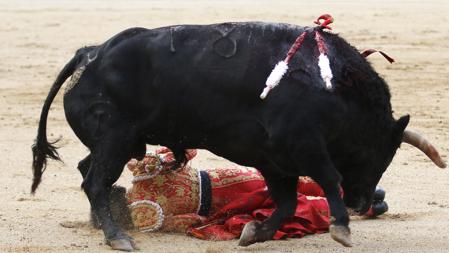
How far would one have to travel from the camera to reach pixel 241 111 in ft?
20.3

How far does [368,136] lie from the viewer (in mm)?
6297

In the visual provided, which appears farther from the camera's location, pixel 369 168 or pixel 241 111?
pixel 369 168

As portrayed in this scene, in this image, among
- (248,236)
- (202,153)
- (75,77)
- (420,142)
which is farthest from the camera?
(202,153)

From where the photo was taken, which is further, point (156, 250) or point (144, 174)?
point (144, 174)

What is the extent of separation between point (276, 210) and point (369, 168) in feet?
1.88

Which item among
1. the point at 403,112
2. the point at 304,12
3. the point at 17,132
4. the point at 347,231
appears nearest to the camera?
the point at 347,231

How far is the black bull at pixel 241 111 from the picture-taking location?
604 centimetres

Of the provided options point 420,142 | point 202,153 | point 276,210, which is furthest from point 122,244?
point 202,153

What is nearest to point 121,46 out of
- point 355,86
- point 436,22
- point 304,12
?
point 355,86

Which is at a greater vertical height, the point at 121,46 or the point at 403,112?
the point at 121,46

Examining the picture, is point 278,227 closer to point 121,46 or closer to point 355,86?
point 355,86

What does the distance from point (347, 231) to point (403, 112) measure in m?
5.73

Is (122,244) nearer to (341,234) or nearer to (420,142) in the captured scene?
(341,234)

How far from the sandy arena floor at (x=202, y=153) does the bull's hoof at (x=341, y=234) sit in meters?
0.43
